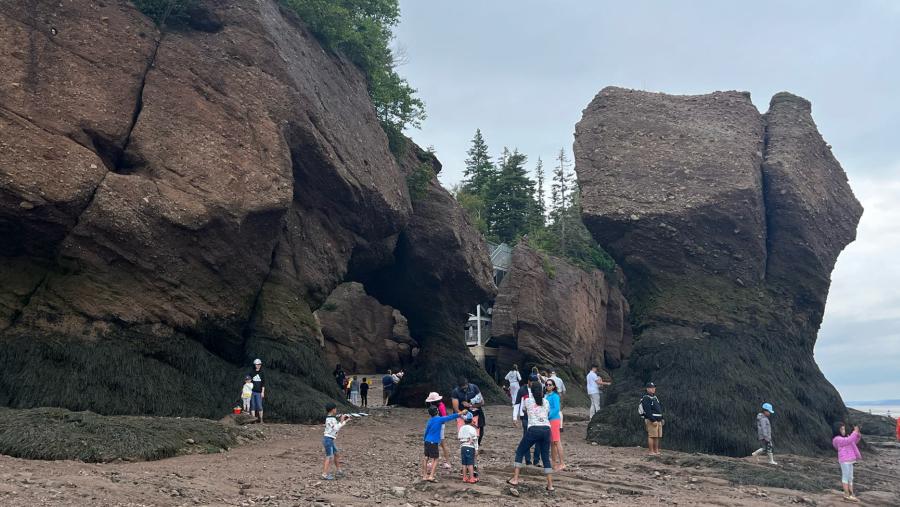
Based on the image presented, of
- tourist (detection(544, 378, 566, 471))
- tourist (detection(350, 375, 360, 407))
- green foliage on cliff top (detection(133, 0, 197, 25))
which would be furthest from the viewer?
tourist (detection(350, 375, 360, 407))

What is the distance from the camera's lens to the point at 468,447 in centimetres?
1179

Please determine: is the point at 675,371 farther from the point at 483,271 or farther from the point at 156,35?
the point at 156,35

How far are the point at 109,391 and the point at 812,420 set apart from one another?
18.9 metres

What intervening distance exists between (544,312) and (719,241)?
21.1 meters

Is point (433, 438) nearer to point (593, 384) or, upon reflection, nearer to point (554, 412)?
point (554, 412)

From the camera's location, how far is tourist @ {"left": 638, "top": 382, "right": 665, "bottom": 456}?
16656mm

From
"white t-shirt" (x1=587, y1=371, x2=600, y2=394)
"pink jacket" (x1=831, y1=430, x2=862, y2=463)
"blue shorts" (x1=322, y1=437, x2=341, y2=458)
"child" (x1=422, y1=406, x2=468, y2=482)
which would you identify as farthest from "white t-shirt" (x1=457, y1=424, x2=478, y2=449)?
"white t-shirt" (x1=587, y1=371, x2=600, y2=394)

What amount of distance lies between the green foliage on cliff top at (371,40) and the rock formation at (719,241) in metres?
9.18

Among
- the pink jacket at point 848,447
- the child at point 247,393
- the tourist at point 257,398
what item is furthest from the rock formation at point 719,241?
the child at point 247,393

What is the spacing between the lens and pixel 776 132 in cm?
2492

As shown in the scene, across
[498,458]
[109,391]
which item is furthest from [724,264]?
[109,391]

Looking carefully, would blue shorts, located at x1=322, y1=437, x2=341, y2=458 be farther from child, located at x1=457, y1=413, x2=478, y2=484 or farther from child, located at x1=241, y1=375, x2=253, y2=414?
child, located at x1=241, y1=375, x2=253, y2=414

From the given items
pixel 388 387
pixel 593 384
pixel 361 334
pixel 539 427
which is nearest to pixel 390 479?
pixel 539 427

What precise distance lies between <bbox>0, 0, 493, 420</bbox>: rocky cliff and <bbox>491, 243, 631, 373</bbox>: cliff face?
2081 centimetres
